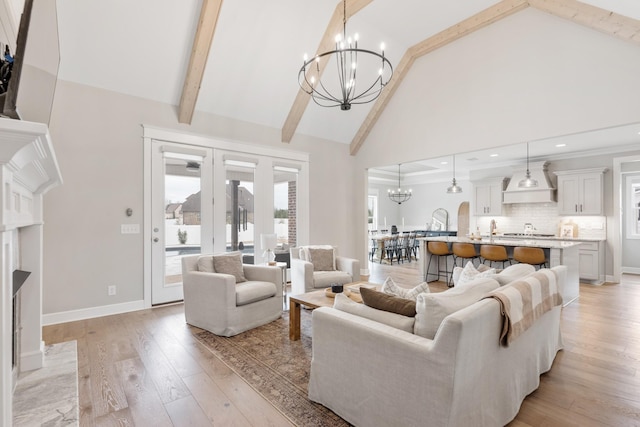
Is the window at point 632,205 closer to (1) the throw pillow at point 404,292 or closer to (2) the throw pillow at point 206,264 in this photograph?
(1) the throw pillow at point 404,292

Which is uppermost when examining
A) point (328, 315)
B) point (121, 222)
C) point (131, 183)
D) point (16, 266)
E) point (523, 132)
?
point (523, 132)

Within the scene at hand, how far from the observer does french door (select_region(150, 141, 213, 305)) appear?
4.49 m

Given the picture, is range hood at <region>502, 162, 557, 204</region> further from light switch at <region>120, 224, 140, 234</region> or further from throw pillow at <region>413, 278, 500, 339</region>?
light switch at <region>120, 224, 140, 234</region>

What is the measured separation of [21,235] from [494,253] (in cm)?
592

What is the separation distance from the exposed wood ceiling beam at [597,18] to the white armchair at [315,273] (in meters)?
4.22

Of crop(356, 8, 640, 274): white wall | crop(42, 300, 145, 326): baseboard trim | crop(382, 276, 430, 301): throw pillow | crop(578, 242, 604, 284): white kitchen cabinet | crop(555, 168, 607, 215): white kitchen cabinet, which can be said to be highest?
crop(356, 8, 640, 274): white wall

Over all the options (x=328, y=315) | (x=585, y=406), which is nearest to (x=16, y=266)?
(x=328, y=315)

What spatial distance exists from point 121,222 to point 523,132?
5828 millimetres

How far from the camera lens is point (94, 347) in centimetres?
306

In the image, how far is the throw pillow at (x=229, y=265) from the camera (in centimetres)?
382

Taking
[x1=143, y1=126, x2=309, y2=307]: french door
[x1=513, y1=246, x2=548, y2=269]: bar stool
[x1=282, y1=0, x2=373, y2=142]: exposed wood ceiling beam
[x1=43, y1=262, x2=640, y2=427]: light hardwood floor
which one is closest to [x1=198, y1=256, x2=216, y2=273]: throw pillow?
[x1=43, y1=262, x2=640, y2=427]: light hardwood floor

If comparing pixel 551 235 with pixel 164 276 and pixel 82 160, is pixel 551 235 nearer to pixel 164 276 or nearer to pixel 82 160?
pixel 164 276

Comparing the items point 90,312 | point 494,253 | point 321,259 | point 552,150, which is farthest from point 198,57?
point 552,150

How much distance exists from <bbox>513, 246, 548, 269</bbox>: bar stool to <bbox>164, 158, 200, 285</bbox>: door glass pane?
502 centimetres
